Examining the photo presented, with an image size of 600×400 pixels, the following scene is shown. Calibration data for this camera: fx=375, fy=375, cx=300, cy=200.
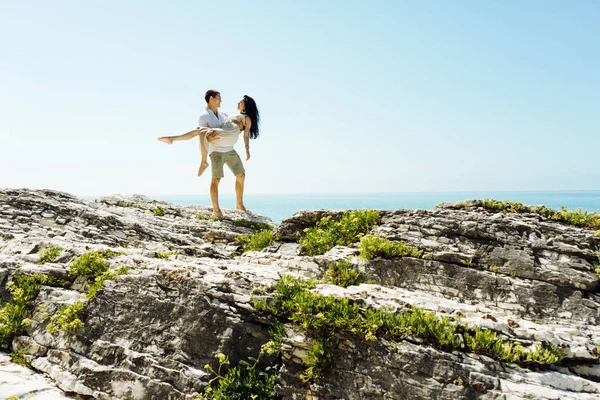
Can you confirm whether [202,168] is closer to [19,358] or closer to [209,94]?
[209,94]

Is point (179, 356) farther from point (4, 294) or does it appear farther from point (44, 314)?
point (4, 294)

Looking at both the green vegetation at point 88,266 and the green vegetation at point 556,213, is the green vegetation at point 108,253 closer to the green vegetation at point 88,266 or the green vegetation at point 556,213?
the green vegetation at point 88,266

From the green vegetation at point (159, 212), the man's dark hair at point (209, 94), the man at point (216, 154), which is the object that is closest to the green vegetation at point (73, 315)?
the man at point (216, 154)

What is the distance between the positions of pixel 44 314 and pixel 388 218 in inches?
357

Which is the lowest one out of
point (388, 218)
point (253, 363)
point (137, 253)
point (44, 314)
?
point (253, 363)

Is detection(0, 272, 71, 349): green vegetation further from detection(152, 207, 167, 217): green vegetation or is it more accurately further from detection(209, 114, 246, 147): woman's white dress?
detection(209, 114, 246, 147): woman's white dress

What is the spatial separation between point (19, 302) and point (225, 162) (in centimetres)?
881

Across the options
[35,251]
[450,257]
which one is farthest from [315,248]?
[35,251]

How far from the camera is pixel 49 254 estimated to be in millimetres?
9883

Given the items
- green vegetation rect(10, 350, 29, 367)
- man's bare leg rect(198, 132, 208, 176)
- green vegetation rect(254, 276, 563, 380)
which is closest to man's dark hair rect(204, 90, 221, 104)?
man's bare leg rect(198, 132, 208, 176)

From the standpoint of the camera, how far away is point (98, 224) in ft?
44.2

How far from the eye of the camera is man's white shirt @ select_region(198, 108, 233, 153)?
50.2 feet

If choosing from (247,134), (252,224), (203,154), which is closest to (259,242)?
(252,224)

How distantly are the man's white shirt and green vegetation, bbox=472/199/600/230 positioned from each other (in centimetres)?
997
